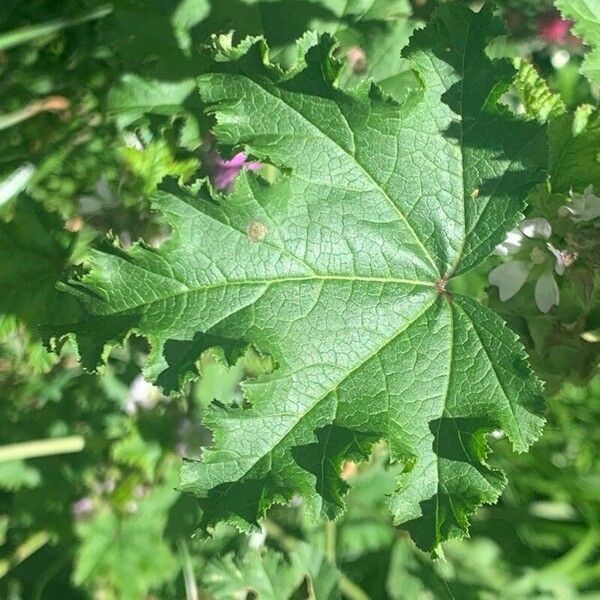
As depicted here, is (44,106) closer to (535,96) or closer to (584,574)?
A: (535,96)

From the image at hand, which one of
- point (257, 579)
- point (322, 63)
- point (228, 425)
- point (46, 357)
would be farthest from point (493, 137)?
point (257, 579)

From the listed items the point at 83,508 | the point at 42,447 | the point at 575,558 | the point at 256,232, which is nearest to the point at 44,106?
the point at 42,447

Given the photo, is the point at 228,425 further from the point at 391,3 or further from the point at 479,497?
the point at 391,3

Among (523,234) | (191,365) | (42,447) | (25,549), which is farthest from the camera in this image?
(25,549)

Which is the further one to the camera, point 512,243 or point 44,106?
point 44,106

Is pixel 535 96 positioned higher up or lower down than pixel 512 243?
higher up

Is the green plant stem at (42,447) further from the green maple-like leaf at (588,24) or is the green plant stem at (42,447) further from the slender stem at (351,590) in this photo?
the green maple-like leaf at (588,24)

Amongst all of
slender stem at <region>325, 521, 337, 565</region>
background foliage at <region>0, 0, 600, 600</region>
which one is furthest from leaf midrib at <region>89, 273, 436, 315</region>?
slender stem at <region>325, 521, 337, 565</region>
